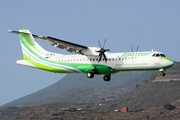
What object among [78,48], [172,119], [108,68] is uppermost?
[78,48]

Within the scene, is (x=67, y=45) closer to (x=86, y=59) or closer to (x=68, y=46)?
(x=68, y=46)

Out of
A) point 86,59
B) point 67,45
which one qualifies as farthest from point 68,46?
point 86,59

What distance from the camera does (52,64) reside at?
4706cm

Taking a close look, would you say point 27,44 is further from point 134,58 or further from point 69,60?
point 134,58

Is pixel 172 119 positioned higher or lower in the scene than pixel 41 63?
lower

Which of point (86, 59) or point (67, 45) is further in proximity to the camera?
point (86, 59)

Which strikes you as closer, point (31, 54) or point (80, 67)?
point (80, 67)

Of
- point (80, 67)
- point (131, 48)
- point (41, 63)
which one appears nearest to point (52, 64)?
point (41, 63)

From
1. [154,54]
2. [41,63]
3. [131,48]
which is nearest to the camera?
[154,54]

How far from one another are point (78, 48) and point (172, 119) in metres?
172

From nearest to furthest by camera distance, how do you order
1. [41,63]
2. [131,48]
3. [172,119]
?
[131,48] → [41,63] → [172,119]

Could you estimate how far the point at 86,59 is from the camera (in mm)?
44562

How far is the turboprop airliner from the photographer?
40.2 metres

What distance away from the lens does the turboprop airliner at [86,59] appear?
40.2m
